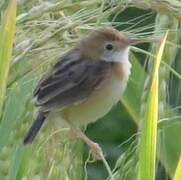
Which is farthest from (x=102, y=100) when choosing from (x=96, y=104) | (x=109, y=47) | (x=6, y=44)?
(x=6, y=44)

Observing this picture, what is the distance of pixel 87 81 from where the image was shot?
45.1 inches

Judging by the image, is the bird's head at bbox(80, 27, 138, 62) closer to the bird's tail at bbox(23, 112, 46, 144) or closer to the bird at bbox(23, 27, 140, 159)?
the bird at bbox(23, 27, 140, 159)

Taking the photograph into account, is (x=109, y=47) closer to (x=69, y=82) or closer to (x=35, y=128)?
(x=69, y=82)

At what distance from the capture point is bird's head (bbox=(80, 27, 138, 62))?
1131 millimetres

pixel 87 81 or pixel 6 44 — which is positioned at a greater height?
pixel 6 44

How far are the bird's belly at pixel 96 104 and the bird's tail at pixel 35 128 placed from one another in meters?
0.10

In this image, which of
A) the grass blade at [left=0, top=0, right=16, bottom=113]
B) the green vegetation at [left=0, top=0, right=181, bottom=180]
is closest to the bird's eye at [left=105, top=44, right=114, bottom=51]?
the green vegetation at [left=0, top=0, right=181, bottom=180]

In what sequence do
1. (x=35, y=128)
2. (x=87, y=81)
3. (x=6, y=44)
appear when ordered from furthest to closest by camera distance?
(x=87, y=81) < (x=35, y=128) < (x=6, y=44)

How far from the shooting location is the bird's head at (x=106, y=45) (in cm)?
113

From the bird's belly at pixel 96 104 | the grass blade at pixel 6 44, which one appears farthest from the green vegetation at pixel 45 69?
the bird's belly at pixel 96 104

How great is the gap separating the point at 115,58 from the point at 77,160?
0.30m

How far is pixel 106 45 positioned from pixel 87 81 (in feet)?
0.35

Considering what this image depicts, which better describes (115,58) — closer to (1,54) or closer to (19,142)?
(19,142)

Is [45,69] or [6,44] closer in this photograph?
[6,44]
